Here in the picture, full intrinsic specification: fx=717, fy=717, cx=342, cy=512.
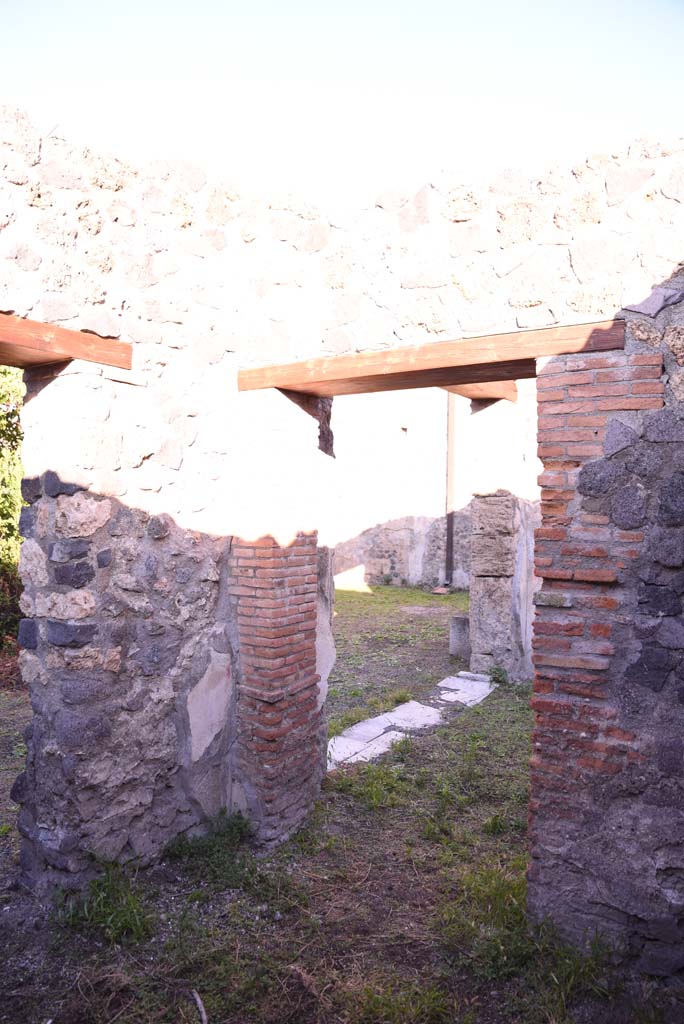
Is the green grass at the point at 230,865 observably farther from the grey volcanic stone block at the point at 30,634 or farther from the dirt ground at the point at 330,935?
the grey volcanic stone block at the point at 30,634

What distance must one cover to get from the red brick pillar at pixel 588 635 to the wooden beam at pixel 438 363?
0.09 metres

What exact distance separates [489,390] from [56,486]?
4405mm

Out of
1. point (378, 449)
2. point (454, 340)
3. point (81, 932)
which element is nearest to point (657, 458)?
point (454, 340)

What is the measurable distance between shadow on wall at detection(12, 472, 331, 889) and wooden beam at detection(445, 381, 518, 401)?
9.29 feet

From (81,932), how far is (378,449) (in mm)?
12841

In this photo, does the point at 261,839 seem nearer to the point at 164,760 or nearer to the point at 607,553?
the point at 164,760

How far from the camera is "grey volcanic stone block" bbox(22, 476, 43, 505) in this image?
3357 millimetres

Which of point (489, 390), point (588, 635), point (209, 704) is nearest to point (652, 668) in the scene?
point (588, 635)

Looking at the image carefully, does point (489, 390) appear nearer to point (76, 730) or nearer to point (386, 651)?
point (386, 651)

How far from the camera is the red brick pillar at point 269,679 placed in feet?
12.8

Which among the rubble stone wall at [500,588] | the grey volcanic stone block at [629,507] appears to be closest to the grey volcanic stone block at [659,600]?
the grey volcanic stone block at [629,507]

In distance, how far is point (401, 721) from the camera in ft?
20.4

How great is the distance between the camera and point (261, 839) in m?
3.93

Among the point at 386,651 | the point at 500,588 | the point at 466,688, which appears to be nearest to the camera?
the point at 466,688
